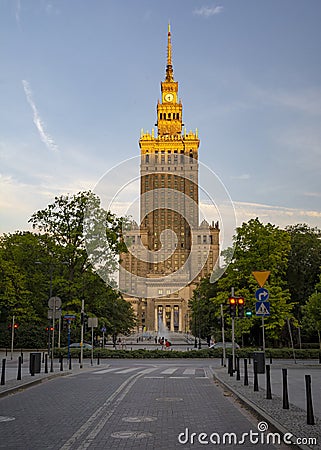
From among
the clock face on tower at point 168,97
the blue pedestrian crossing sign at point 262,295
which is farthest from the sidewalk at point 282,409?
the clock face on tower at point 168,97

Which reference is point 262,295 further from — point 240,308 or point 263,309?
point 240,308

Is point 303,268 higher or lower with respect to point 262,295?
higher

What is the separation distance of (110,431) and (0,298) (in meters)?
43.0

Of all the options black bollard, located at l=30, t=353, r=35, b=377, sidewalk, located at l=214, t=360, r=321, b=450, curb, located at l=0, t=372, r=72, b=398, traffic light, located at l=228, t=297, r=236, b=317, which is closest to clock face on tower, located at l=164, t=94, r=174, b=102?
traffic light, located at l=228, t=297, r=236, b=317

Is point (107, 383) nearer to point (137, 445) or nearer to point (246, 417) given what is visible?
point (246, 417)

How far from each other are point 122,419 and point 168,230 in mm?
165795

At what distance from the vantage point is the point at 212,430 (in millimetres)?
9047

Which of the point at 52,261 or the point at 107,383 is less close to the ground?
the point at 52,261

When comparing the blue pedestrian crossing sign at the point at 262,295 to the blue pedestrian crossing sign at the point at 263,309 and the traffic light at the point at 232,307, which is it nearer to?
the blue pedestrian crossing sign at the point at 263,309

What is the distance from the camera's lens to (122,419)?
10.2 meters

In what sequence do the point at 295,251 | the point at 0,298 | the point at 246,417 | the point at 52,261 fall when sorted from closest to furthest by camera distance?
the point at 246,417 → the point at 52,261 → the point at 0,298 → the point at 295,251

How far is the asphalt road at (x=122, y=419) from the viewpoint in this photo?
8047 millimetres

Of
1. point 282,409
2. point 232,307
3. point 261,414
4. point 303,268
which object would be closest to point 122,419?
point 261,414

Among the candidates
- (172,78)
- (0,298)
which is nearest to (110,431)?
(0,298)
